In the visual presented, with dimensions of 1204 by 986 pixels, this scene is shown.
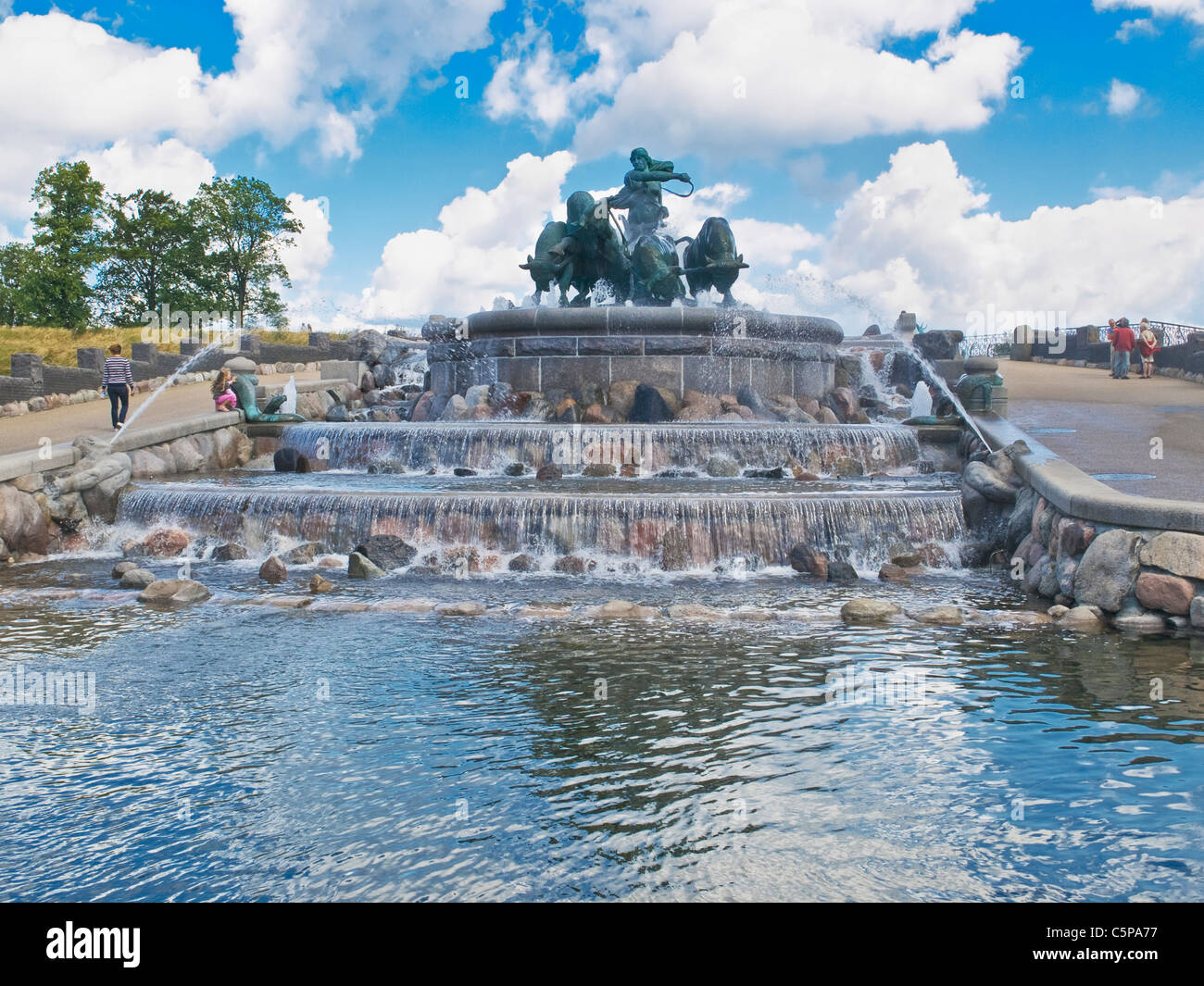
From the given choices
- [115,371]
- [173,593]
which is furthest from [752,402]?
[173,593]

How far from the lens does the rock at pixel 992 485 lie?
12406 millimetres

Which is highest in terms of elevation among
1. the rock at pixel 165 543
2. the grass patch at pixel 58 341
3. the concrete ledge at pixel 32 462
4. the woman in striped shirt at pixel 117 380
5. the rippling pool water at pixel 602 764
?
the grass patch at pixel 58 341

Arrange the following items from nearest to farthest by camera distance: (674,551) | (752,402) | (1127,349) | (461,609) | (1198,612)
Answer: (1198,612)
(461,609)
(674,551)
(752,402)
(1127,349)

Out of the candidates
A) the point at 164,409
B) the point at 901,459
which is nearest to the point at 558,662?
the point at 901,459

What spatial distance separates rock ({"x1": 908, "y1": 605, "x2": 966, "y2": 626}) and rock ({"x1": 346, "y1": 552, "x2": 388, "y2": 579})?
534cm

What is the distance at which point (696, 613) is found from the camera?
357 inches

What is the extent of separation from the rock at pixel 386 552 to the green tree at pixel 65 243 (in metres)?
51.4

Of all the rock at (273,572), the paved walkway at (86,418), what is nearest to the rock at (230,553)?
the rock at (273,572)

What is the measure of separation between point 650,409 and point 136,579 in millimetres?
10523

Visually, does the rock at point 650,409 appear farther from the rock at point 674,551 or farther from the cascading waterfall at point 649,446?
the rock at point 674,551

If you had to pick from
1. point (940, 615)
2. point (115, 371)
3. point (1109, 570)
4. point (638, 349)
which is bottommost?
point (940, 615)

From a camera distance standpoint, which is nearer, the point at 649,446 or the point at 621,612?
the point at 621,612

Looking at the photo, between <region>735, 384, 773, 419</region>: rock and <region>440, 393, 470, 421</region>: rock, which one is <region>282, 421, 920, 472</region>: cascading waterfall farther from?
<region>440, 393, 470, 421</region>: rock

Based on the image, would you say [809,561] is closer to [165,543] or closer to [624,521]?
[624,521]
